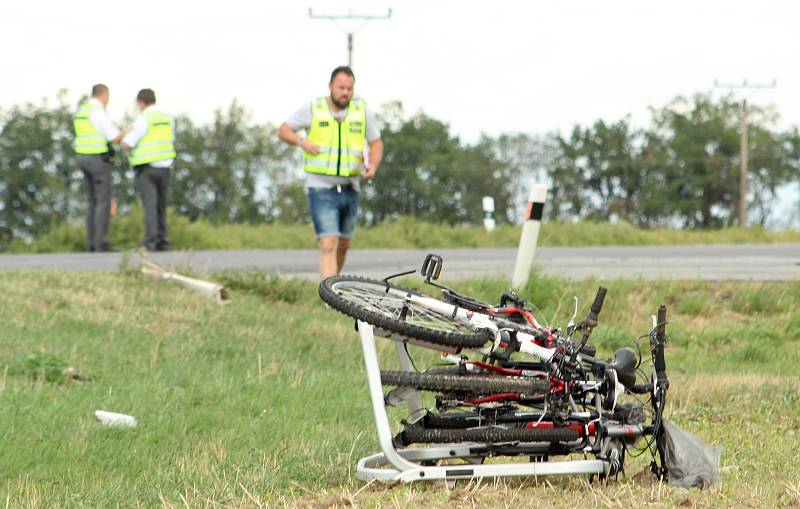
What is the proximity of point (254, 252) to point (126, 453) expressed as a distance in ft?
42.0

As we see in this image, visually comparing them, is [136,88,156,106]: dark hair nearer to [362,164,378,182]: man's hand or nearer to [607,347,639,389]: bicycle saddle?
[362,164,378,182]: man's hand

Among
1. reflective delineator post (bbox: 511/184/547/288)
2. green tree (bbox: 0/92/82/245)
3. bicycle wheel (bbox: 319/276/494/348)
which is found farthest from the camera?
green tree (bbox: 0/92/82/245)

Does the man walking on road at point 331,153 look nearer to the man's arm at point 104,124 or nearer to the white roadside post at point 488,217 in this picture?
the man's arm at point 104,124

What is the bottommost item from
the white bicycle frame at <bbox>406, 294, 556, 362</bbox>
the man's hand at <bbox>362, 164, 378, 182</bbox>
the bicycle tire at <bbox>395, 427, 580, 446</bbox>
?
the bicycle tire at <bbox>395, 427, 580, 446</bbox>

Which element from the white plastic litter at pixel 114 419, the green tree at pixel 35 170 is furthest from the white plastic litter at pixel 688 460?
the green tree at pixel 35 170

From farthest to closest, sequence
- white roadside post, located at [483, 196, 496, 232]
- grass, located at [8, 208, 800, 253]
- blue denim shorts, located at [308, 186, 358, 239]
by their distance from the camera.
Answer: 1. white roadside post, located at [483, 196, 496, 232]
2. grass, located at [8, 208, 800, 253]
3. blue denim shorts, located at [308, 186, 358, 239]

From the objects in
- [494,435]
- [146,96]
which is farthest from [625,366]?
[146,96]

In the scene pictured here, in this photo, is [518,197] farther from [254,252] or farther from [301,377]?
[301,377]

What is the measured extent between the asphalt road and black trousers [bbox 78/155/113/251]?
819 mm

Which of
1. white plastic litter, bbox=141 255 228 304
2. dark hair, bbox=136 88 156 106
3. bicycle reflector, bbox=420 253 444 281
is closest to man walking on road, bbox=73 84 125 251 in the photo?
dark hair, bbox=136 88 156 106

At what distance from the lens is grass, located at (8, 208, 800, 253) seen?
71.1 feet

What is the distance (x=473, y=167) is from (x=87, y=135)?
67.7 metres

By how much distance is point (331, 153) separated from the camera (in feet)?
35.6

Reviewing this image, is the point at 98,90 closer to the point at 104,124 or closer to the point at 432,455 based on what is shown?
the point at 104,124
